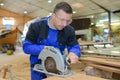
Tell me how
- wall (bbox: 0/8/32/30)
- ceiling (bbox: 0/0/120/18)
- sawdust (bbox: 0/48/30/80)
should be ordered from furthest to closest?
wall (bbox: 0/8/32/30) → ceiling (bbox: 0/0/120/18) → sawdust (bbox: 0/48/30/80)

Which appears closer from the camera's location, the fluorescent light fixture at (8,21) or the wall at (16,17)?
the wall at (16,17)

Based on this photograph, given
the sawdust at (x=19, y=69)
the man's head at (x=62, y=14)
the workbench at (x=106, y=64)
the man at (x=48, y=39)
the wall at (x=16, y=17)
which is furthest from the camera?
the wall at (x=16, y=17)

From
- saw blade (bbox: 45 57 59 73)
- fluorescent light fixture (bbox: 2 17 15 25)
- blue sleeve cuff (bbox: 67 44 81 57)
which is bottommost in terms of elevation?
saw blade (bbox: 45 57 59 73)

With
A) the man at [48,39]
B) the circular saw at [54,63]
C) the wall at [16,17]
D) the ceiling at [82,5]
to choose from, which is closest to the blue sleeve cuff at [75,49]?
the man at [48,39]

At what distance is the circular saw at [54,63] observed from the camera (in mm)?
1148

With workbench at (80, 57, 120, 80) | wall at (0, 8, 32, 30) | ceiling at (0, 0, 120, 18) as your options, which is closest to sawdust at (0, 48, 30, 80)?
workbench at (80, 57, 120, 80)

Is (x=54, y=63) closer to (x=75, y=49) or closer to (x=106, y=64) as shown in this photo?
(x=75, y=49)

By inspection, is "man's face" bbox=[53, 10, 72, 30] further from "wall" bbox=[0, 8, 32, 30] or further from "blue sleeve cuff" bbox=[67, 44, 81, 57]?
"wall" bbox=[0, 8, 32, 30]

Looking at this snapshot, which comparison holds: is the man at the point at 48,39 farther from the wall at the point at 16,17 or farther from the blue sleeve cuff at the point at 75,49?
the wall at the point at 16,17

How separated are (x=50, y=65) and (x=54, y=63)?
0.04m

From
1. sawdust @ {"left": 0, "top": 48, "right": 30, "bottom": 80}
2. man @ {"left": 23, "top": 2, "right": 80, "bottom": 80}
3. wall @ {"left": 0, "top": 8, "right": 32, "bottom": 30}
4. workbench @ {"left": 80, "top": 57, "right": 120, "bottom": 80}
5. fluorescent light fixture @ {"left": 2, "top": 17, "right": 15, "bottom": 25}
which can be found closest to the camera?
man @ {"left": 23, "top": 2, "right": 80, "bottom": 80}

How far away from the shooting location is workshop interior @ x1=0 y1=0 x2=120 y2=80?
3.99 feet

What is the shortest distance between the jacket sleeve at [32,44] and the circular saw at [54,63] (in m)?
0.04

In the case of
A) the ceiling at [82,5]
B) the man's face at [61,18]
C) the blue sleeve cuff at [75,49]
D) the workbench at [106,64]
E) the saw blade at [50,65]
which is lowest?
the workbench at [106,64]
